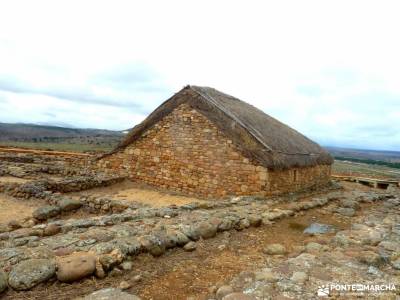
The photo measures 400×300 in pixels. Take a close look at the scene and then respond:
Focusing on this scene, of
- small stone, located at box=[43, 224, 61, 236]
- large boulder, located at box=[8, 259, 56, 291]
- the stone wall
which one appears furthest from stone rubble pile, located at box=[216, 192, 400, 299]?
the stone wall

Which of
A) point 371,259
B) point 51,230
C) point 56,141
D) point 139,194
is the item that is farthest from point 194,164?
point 56,141

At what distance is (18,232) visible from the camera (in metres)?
5.57

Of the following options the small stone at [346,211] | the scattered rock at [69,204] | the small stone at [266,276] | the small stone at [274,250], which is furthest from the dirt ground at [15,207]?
the small stone at [346,211]

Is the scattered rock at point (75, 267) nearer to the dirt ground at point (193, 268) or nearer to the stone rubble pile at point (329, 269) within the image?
the dirt ground at point (193, 268)

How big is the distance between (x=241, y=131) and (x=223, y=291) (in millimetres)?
8277

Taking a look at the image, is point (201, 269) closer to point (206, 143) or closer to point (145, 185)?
point (206, 143)

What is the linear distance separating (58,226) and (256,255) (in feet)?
11.6

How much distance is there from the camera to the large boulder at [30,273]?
3768 millimetres

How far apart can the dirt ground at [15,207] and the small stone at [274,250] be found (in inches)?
271

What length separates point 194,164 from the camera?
503 inches

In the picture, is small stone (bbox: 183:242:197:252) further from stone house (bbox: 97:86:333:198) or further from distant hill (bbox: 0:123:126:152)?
distant hill (bbox: 0:123:126:152)

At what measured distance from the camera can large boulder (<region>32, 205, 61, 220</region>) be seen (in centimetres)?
907

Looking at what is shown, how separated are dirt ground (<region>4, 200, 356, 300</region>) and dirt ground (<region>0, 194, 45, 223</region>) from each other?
19.3 feet

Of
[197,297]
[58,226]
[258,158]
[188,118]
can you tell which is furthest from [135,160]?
[197,297]
